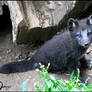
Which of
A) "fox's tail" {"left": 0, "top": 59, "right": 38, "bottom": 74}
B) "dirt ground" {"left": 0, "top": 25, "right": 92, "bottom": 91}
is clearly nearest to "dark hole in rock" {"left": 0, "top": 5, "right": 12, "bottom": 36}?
"dirt ground" {"left": 0, "top": 25, "right": 92, "bottom": 91}

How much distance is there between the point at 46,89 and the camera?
345 centimetres

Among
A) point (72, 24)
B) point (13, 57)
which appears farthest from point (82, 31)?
point (13, 57)

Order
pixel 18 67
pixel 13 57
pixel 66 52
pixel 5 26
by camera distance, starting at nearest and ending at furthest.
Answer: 1. pixel 66 52
2. pixel 18 67
3. pixel 13 57
4. pixel 5 26

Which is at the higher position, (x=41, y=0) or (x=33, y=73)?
(x=41, y=0)

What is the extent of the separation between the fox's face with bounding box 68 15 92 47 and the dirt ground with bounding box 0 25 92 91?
0.98 meters

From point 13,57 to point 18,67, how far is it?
114cm

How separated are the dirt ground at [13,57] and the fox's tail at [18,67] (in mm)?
149

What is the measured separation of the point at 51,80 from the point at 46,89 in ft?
0.78

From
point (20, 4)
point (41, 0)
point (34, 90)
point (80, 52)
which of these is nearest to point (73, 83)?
point (34, 90)

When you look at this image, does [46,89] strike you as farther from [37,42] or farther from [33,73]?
[37,42]

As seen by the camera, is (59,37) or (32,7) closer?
(32,7)

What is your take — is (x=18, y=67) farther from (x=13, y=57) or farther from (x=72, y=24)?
(x=72, y=24)

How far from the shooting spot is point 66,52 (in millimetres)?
4965

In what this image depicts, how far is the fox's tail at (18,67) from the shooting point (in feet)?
16.9
